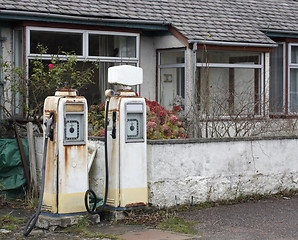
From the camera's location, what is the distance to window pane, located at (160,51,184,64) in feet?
47.8

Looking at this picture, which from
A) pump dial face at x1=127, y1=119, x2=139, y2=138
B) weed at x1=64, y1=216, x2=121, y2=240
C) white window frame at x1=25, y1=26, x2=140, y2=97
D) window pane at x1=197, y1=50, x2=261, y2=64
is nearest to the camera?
weed at x1=64, y1=216, x2=121, y2=240

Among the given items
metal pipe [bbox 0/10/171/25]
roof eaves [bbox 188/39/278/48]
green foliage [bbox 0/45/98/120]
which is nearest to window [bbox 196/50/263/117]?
roof eaves [bbox 188/39/278/48]

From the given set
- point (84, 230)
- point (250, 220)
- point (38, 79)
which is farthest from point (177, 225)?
point (38, 79)

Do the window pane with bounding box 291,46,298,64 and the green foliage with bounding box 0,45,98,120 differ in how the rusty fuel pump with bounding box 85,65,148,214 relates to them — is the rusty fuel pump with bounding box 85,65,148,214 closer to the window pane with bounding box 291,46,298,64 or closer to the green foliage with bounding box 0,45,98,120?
the green foliage with bounding box 0,45,98,120

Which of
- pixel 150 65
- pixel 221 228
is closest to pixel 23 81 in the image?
pixel 150 65

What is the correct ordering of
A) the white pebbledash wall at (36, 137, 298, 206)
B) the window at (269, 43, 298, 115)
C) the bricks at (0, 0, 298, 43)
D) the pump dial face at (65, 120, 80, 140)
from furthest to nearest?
the window at (269, 43, 298, 115)
the bricks at (0, 0, 298, 43)
the white pebbledash wall at (36, 137, 298, 206)
the pump dial face at (65, 120, 80, 140)

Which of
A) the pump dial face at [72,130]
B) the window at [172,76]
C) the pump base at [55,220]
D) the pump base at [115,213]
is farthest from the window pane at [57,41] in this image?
the pump base at [55,220]

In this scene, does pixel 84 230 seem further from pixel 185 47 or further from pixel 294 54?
pixel 294 54

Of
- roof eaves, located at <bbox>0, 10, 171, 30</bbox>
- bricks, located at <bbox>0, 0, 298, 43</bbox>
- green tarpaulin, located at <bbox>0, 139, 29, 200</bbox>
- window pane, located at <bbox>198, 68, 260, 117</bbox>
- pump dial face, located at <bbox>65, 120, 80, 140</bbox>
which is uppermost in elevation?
bricks, located at <bbox>0, 0, 298, 43</bbox>

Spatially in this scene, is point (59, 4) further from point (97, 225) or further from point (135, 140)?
point (97, 225)

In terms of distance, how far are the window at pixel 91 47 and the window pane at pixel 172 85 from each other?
106 cm

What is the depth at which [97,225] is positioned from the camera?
28.6ft

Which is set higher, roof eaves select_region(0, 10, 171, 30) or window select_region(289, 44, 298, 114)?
roof eaves select_region(0, 10, 171, 30)

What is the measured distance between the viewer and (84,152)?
8656mm
